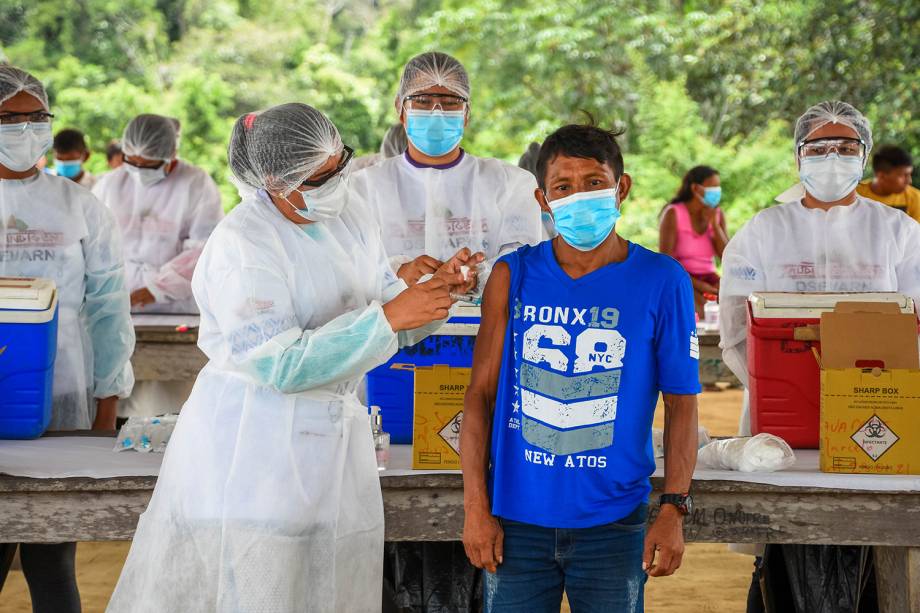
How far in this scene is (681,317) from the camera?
2336mm

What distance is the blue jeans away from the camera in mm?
2299

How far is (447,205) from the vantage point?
4.20 meters

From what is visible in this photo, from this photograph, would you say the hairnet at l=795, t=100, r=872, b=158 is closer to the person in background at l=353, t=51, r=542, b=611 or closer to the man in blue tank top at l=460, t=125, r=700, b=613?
the person in background at l=353, t=51, r=542, b=611

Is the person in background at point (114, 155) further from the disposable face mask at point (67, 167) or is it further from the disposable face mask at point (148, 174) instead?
the disposable face mask at point (148, 174)

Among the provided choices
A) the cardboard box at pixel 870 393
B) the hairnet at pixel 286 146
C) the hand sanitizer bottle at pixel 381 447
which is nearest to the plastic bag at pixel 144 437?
the hand sanitizer bottle at pixel 381 447

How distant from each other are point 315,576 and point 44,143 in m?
1.96

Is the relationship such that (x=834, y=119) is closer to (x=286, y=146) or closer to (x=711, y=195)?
(x=286, y=146)

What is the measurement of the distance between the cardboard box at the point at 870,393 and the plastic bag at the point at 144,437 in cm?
180

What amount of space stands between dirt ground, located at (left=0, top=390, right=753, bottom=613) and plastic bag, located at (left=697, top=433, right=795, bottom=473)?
5.43 ft

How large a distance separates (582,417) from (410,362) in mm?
1120

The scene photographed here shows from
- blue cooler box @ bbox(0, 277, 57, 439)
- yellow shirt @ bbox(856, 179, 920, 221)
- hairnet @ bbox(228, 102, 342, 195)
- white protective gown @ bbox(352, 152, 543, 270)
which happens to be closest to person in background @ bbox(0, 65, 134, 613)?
blue cooler box @ bbox(0, 277, 57, 439)

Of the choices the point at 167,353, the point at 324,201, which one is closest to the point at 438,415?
the point at 324,201

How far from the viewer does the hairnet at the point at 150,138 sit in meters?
5.99

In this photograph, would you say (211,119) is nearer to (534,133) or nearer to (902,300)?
(534,133)
